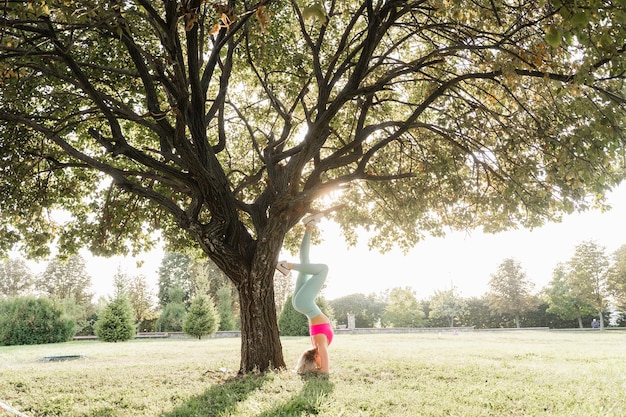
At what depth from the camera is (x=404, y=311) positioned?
161 feet

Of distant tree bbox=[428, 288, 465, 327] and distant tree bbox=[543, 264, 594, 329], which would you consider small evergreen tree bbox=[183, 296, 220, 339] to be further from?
distant tree bbox=[543, 264, 594, 329]

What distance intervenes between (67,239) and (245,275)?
7191mm

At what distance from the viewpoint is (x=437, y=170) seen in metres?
10.0

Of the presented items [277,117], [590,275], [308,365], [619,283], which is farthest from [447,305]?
[308,365]

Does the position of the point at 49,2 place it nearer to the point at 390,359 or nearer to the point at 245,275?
the point at 245,275

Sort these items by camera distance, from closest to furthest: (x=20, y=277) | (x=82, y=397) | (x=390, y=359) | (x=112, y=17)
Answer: (x=112, y=17) < (x=82, y=397) < (x=390, y=359) < (x=20, y=277)

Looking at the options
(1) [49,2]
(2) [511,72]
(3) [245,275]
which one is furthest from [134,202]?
(2) [511,72]

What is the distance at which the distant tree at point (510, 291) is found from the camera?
168 ft

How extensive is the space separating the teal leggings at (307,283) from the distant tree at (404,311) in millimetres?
42116

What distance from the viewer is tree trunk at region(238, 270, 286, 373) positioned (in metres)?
8.84

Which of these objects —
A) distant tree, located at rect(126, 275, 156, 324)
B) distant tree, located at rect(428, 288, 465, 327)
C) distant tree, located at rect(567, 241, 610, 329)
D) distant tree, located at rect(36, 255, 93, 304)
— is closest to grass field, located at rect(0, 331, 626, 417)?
distant tree, located at rect(126, 275, 156, 324)

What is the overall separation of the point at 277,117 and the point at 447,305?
42.3 m

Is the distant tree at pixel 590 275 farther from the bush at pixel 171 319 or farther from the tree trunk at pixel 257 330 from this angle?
the tree trunk at pixel 257 330

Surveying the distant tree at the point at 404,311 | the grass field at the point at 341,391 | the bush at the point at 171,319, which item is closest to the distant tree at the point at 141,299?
the bush at the point at 171,319
